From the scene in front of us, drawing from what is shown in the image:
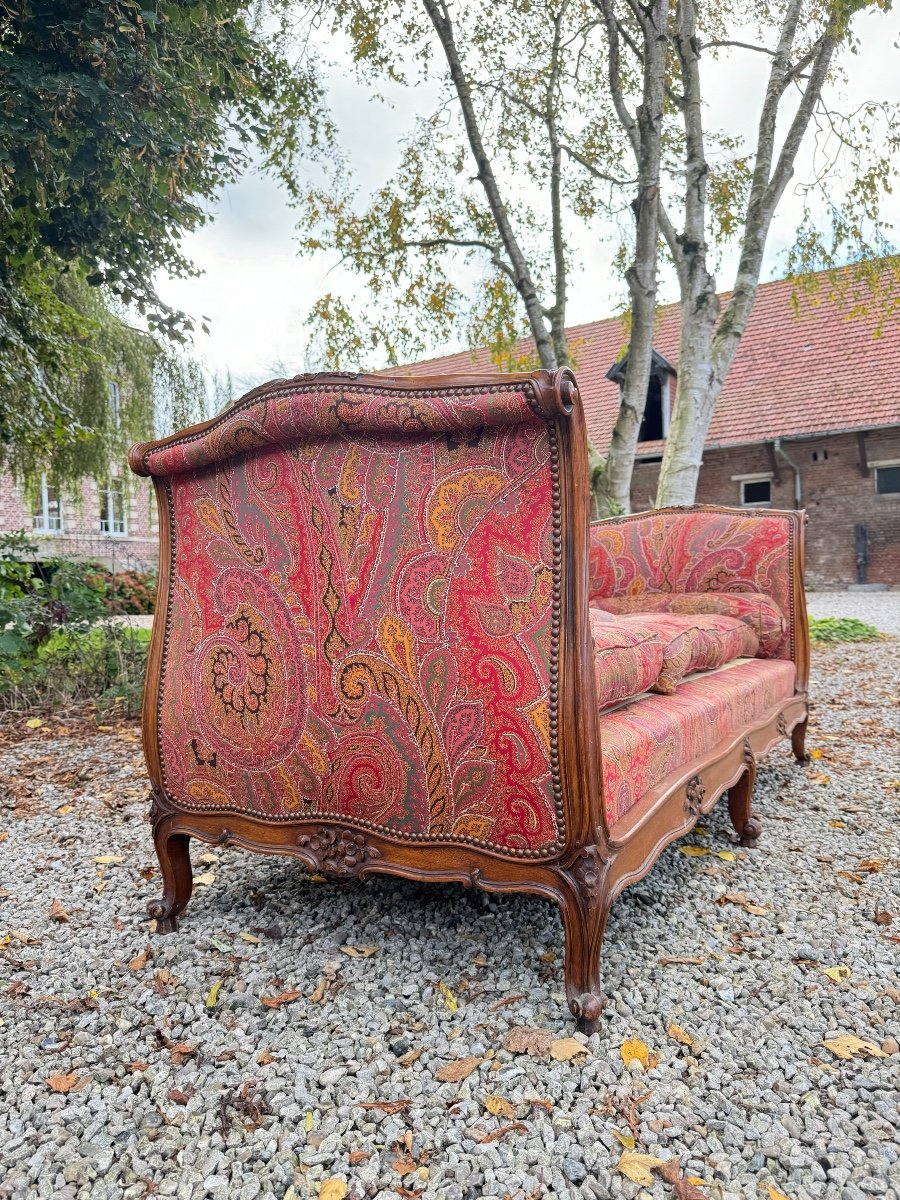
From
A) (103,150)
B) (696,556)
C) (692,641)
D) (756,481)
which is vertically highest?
(103,150)

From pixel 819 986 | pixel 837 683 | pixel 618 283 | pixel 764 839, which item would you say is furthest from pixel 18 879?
pixel 618 283

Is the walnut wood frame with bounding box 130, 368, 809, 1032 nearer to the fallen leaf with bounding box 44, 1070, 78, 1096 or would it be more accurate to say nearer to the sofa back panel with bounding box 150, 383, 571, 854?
the sofa back panel with bounding box 150, 383, 571, 854

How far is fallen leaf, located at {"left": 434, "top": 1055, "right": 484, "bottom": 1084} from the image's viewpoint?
1367mm

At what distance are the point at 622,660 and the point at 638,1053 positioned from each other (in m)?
0.91

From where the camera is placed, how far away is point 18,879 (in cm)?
238

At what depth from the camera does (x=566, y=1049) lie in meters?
1.44

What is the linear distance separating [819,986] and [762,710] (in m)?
1.39

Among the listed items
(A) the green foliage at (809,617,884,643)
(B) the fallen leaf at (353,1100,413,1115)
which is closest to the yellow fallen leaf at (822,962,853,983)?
(B) the fallen leaf at (353,1100,413,1115)

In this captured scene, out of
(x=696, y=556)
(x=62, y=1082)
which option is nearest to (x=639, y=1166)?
(x=62, y=1082)

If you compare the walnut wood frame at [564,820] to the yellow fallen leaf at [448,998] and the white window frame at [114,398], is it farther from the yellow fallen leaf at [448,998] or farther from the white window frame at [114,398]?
the white window frame at [114,398]

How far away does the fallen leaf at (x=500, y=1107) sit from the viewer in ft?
4.18

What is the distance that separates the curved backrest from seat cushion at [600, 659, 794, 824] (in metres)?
0.26

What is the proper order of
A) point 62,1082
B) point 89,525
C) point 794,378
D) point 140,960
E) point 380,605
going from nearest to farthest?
point 62,1082 → point 380,605 → point 140,960 → point 794,378 → point 89,525

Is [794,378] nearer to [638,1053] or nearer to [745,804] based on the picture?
[745,804]
